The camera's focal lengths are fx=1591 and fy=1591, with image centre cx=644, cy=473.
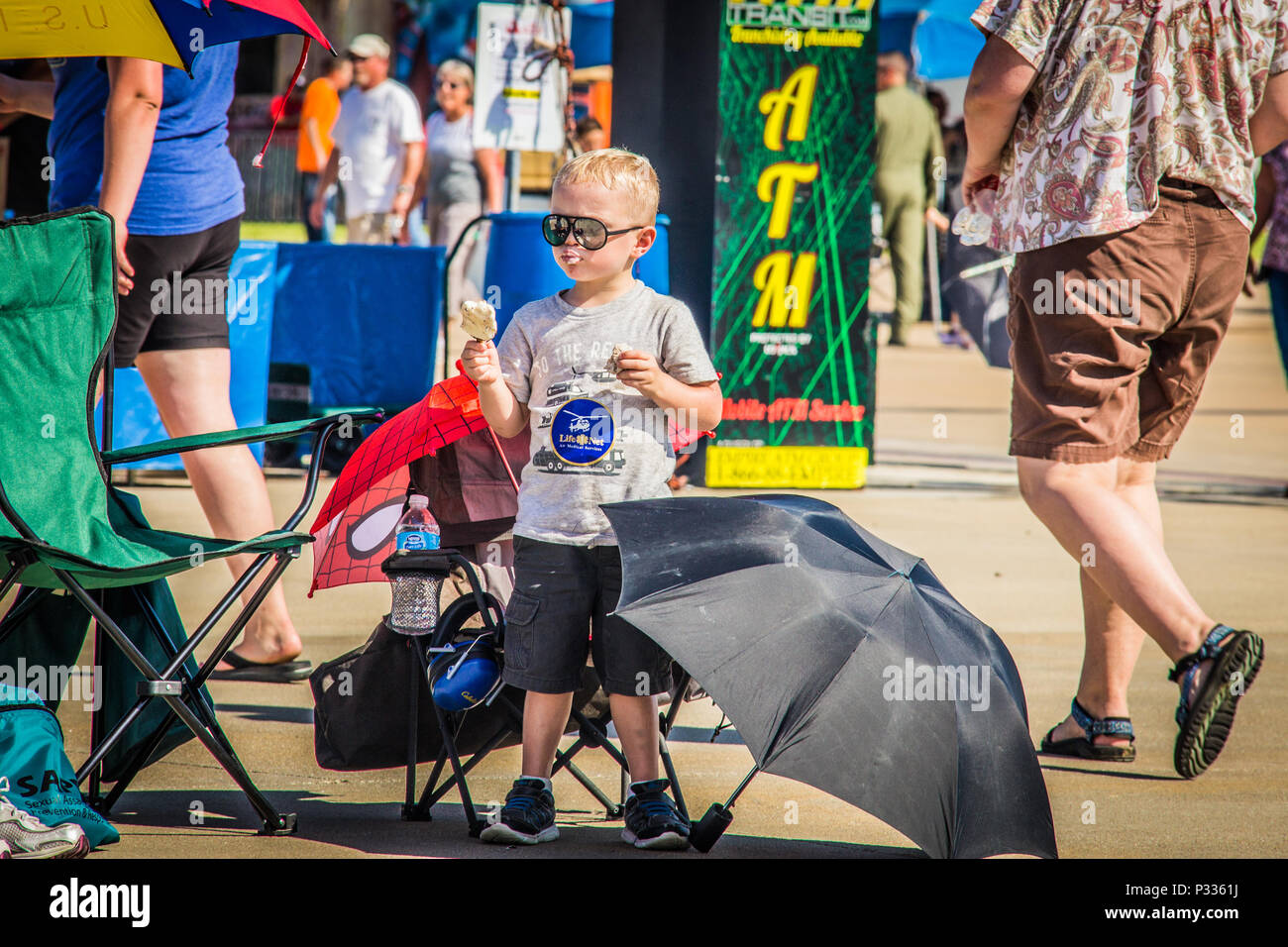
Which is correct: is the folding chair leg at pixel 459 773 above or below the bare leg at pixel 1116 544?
below

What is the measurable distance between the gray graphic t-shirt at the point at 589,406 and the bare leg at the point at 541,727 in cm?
31

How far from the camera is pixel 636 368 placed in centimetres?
299

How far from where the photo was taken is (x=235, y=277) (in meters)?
7.00

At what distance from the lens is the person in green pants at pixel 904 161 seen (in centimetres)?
1369

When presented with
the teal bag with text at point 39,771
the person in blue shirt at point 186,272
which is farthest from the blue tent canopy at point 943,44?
the teal bag with text at point 39,771

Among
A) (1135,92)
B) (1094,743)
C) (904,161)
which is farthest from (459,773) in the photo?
(904,161)

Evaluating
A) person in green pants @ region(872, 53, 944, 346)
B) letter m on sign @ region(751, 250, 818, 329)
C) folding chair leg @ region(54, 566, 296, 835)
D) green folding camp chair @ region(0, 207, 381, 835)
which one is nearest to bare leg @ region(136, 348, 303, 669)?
green folding camp chair @ region(0, 207, 381, 835)

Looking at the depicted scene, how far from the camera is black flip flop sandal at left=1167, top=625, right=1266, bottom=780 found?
300 cm

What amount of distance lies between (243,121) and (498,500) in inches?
945

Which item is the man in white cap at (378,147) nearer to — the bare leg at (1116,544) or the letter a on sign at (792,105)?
the letter a on sign at (792,105)

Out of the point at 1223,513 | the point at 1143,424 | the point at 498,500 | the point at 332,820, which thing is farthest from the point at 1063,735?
the point at 1223,513

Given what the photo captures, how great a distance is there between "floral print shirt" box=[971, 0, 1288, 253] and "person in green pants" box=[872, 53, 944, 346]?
32.9 feet

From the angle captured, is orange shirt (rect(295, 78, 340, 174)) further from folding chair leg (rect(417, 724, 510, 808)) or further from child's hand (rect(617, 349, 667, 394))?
child's hand (rect(617, 349, 667, 394))
